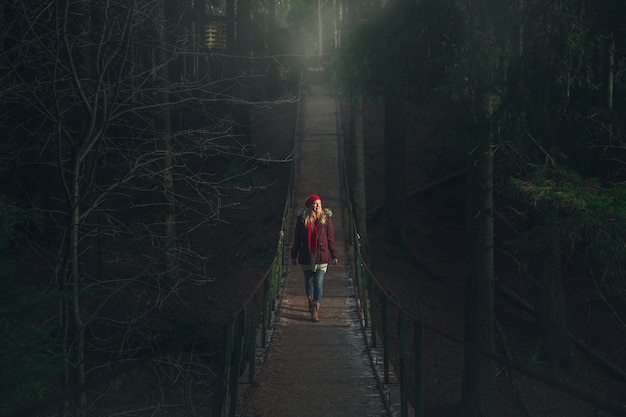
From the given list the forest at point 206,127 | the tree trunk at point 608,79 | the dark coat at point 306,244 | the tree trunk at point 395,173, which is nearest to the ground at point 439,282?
the tree trunk at point 395,173

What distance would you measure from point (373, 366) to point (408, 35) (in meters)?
5.42

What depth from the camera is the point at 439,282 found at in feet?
73.6

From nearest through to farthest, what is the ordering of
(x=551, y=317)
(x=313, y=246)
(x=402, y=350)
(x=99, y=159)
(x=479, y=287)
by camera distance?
(x=402, y=350)
(x=313, y=246)
(x=479, y=287)
(x=99, y=159)
(x=551, y=317)

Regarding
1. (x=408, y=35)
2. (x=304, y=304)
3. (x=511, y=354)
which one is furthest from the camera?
(x=511, y=354)

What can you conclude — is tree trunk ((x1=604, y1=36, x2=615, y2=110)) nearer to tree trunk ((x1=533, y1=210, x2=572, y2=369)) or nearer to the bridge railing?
tree trunk ((x1=533, y1=210, x2=572, y2=369))

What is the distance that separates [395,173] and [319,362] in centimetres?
1370

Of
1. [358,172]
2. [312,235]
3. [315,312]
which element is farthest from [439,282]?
[312,235]

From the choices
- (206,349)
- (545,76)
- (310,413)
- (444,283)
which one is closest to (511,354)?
(444,283)

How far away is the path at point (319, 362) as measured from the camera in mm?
8062

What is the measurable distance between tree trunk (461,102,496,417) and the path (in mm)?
2016

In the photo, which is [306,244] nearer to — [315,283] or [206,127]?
[315,283]

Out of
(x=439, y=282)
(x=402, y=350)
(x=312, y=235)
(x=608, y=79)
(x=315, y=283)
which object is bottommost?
(x=439, y=282)

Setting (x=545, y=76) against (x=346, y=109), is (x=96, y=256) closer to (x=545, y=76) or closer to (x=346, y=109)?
(x=545, y=76)

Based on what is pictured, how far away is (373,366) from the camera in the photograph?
9.66 metres
